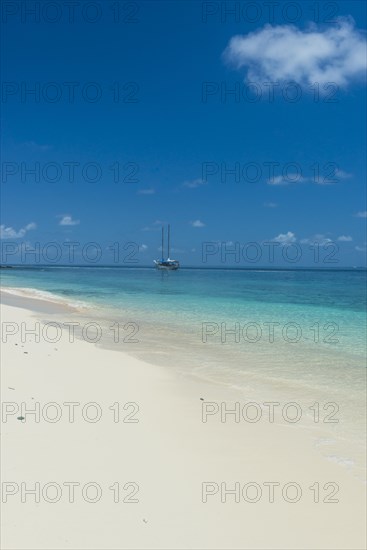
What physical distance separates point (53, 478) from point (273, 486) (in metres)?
2.60

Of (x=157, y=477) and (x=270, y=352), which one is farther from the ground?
(x=157, y=477)

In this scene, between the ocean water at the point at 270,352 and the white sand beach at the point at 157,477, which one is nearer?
the white sand beach at the point at 157,477

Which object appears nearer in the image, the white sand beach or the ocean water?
the white sand beach

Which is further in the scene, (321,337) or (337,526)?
(321,337)

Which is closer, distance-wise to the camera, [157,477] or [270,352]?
[157,477]

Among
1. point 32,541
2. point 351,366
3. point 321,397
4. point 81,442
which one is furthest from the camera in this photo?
point 351,366

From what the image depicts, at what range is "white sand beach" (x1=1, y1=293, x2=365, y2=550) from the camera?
165 inches

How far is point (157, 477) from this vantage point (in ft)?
17.0

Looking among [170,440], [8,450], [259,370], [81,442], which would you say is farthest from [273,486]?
[259,370]

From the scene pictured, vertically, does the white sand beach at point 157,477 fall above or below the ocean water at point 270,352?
above

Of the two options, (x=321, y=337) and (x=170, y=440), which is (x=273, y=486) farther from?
(x=321, y=337)

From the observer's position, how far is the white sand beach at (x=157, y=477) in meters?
4.20

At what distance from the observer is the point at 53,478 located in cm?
489

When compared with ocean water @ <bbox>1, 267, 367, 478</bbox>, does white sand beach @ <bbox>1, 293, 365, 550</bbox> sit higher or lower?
higher
